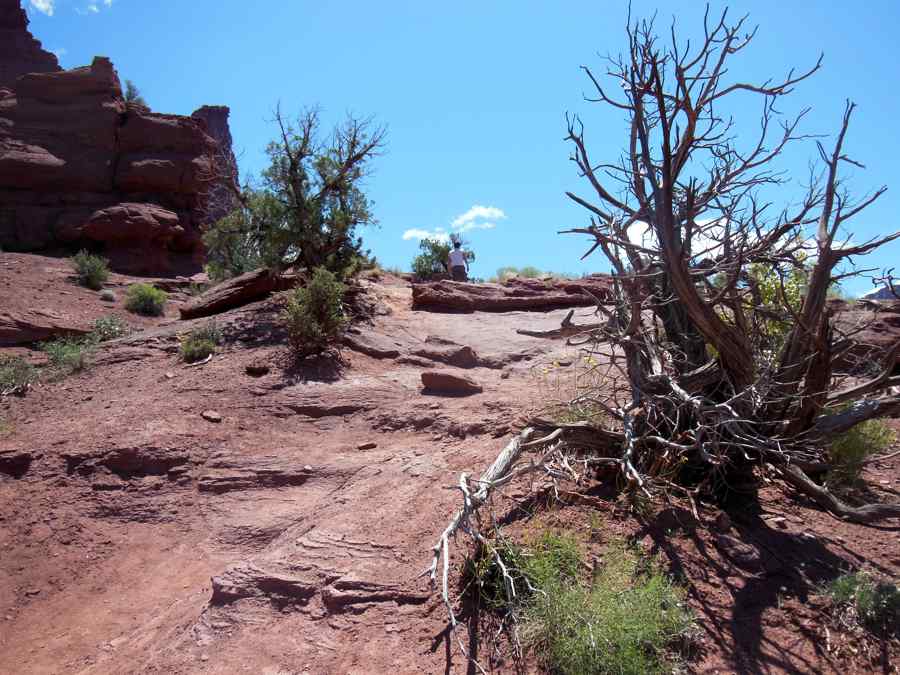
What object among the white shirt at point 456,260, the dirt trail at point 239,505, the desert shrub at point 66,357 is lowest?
the dirt trail at point 239,505

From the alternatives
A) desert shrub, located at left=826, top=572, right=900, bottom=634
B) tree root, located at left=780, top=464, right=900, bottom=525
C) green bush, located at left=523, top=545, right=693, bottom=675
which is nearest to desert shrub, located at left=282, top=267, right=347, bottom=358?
green bush, located at left=523, top=545, right=693, bottom=675

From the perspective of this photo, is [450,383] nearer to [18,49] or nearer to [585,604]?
[585,604]

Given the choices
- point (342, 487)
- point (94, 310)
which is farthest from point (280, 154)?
point (342, 487)

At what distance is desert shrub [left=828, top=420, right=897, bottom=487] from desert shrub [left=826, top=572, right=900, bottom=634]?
132 cm

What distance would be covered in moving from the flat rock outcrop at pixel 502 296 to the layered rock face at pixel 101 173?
40.2 ft

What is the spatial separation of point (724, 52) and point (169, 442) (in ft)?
23.4

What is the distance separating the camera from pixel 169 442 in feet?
25.6

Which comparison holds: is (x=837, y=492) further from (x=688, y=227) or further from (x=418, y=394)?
(x=418, y=394)

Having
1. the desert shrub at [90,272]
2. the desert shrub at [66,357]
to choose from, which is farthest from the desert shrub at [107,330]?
the desert shrub at [90,272]

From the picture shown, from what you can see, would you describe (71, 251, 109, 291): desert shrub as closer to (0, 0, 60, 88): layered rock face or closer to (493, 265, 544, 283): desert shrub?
(493, 265, 544, 283): desert shrub

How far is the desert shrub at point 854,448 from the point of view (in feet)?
17.7

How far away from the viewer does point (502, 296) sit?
13.7 m

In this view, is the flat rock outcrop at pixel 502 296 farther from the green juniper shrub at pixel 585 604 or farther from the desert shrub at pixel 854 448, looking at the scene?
the green juniper shrub at pixel 585 604

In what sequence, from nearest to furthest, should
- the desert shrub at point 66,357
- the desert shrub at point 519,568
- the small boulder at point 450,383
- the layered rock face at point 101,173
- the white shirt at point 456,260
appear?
the desert shrub at point 519,568 < the small boulder at point 450,383 < the desert shrub at point 66,357 < the white shirt at point 456,260 < the layered rock face at point 101,173
